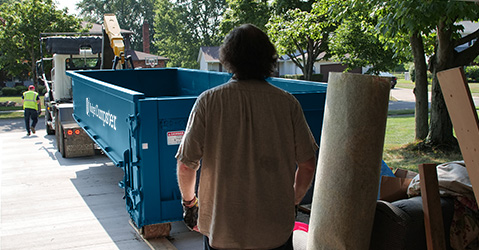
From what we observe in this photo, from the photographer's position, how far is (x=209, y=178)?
2785 millimetres

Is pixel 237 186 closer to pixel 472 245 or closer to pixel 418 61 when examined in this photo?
pixel 472 245

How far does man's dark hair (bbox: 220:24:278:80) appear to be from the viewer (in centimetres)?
273

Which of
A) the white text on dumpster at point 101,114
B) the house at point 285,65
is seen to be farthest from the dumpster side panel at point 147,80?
the house at point 285,65

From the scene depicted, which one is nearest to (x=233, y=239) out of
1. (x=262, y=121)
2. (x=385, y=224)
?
(x=262, y=121)

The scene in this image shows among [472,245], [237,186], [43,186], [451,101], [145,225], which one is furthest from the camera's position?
[43,186]

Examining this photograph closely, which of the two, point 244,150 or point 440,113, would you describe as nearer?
point 244,150

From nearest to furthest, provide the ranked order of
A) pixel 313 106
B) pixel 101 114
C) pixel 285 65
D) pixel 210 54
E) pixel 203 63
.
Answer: pixel 313 106 < pixel 101 114 < pixel 210 54 < pixel 203 63 < pixel 285 65

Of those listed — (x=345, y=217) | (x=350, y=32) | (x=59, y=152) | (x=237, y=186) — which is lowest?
(x=59, y=152)

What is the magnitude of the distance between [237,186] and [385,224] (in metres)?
1.47

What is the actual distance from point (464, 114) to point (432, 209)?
27.7 inches

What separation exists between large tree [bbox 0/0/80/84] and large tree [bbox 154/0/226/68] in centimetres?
3576

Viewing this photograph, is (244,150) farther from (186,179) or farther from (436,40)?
(436,40)

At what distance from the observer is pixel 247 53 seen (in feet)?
9.00

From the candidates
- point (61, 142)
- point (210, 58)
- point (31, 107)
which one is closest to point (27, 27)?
point (31, 107)
